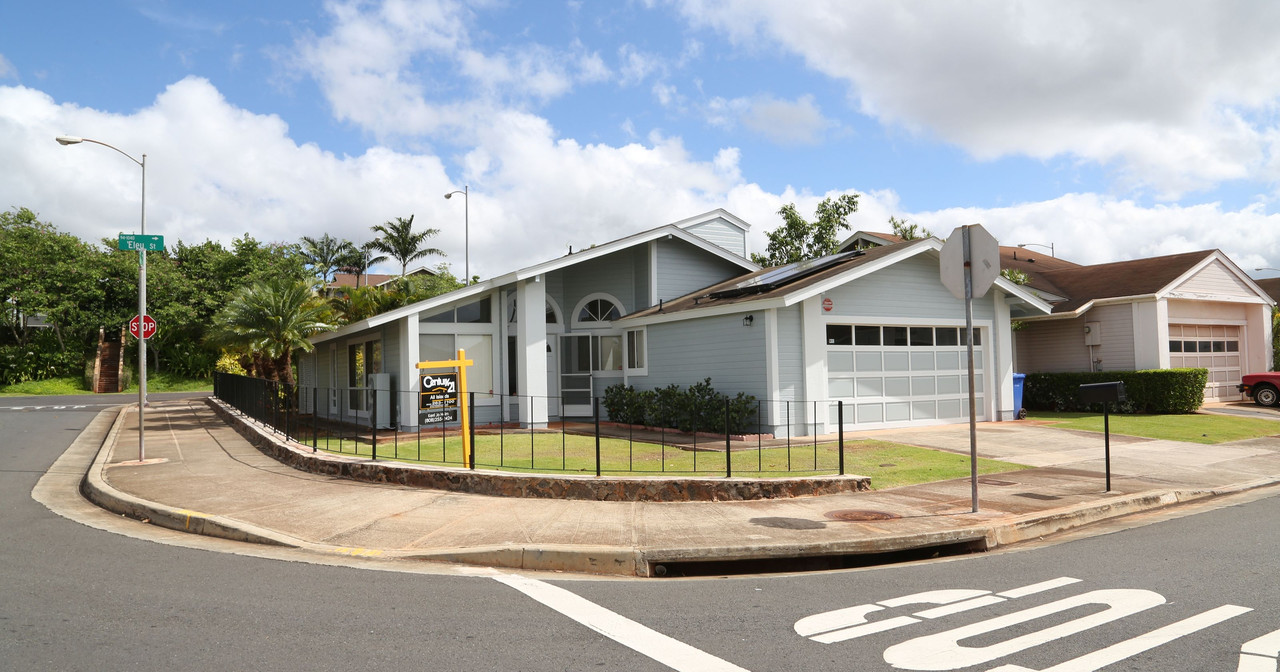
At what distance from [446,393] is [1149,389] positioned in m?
18.0

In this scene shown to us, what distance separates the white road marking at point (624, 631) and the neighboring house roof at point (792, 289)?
9.61 m

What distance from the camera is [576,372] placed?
2014 centimetres

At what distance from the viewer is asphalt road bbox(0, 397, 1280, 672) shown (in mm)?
4652

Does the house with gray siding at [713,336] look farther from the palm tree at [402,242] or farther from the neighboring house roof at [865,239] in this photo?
the palm tree at [402,242]

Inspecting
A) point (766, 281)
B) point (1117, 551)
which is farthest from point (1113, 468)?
point (766, 281)

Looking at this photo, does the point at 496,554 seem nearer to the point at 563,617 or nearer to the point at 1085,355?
the point at 563,617

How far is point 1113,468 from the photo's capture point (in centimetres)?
→ 1205

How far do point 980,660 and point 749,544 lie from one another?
3061 mm

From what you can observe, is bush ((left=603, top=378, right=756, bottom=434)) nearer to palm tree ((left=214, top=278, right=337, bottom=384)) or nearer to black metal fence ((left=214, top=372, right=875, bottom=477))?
black metal fence ((left=214, top=372, right=875, bottom=477))

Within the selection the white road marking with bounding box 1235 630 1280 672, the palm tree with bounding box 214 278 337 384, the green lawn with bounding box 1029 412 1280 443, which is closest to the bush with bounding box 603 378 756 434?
the green lawn with bounding box 1029 412 1280 443

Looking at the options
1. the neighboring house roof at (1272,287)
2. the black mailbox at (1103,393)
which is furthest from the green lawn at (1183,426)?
the neighboring house roof at (1272,287)

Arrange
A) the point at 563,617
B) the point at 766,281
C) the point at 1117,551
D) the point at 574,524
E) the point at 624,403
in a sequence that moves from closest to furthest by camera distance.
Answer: the point at 563,617
the point at 1117,551
the point at 574,524
the point at 766,281
the point at 624,403

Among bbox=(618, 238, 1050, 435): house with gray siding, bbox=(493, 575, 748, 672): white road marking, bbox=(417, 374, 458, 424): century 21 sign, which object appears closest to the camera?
bbox=(493, 575, 748, 672): white road marking

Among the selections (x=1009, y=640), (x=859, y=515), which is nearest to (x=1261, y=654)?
(x=1009, y=640)
